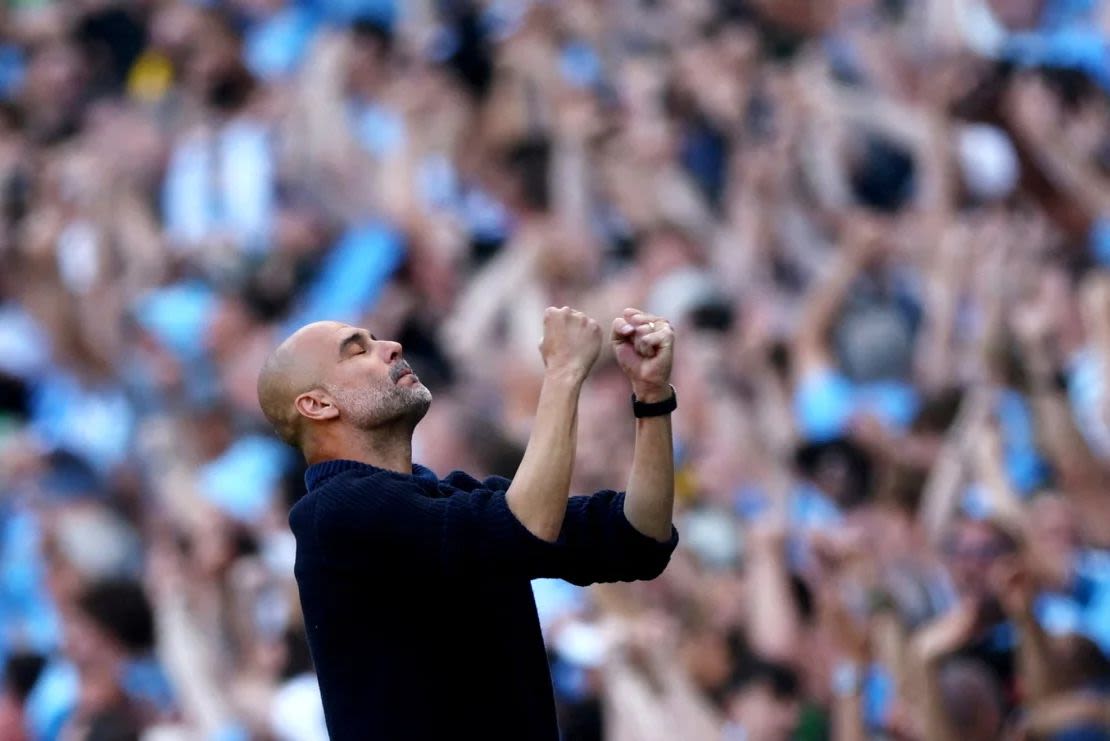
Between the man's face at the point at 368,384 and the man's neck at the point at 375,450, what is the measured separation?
2 cm

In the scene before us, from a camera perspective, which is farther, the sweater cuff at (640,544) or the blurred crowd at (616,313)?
the blurred crowd at (616,313)

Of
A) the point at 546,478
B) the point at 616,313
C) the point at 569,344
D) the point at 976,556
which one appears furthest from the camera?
the point at 616,313

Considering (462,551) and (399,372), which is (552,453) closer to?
(462,551)

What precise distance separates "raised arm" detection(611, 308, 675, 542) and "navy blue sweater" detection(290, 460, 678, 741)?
1.4 inches

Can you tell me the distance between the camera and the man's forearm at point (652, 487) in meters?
3.08

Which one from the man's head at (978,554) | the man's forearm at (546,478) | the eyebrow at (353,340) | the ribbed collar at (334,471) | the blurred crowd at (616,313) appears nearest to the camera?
the man's forearm at (546,478)

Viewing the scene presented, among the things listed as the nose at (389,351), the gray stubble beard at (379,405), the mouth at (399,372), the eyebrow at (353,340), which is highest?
the eyebrow at (353,340)

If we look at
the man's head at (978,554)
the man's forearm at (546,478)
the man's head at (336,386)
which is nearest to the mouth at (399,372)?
the man's head at (336,386)

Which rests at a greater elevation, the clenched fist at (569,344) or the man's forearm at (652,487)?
the clenched fist at (569,344)

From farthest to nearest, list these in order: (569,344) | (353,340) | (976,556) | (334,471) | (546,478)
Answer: (976,556)
(353,340)
(334,471)
(569,344)
(546,478)

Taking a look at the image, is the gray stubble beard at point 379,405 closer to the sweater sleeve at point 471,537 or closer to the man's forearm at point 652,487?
the sweater sleeve at point 471,537

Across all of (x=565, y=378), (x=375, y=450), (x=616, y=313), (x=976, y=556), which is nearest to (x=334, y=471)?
(x=375, y=450)

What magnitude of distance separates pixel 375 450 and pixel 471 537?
0.34m

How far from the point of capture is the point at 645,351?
311cm
